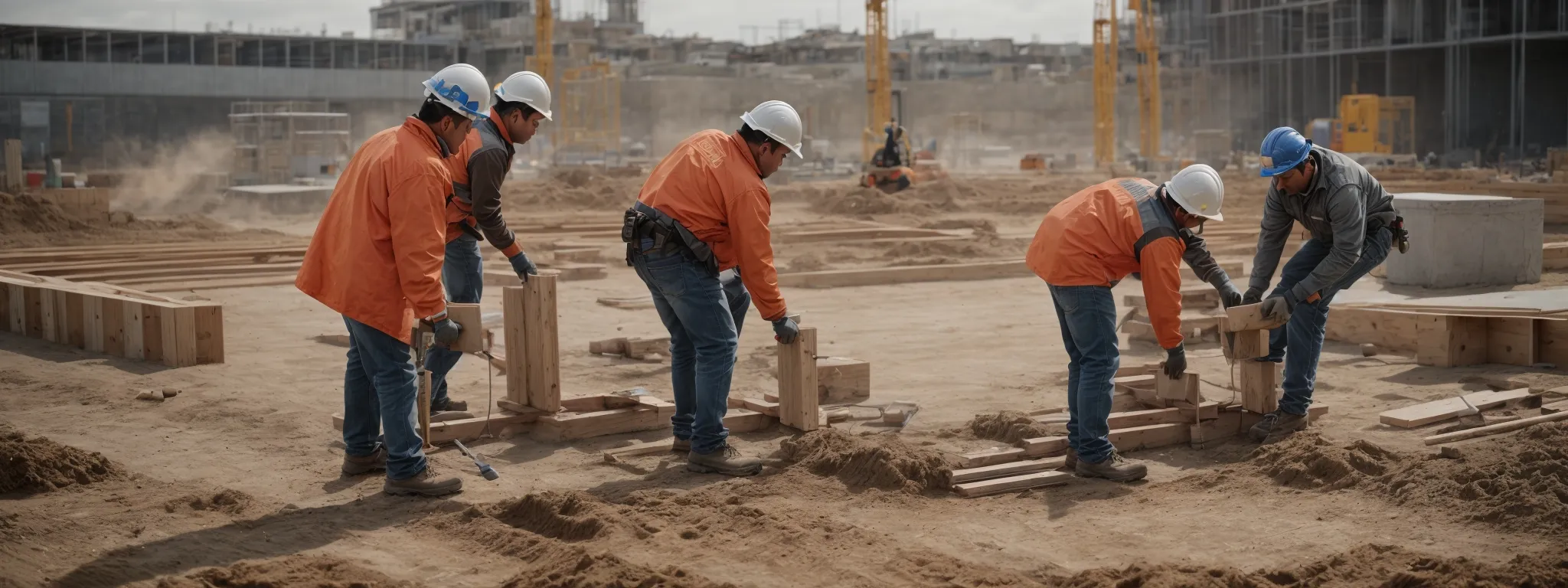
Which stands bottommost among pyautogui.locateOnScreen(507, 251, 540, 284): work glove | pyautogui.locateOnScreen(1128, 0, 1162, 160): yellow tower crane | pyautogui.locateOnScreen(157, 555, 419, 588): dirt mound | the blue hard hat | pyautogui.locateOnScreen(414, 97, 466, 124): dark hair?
pyautogui.locateOnScreen(157, 555, 419, 588): dirt mound

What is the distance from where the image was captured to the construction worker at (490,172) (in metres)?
6.48

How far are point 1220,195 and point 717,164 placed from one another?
7.19 ft

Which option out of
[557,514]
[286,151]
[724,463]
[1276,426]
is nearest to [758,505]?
[724,463]

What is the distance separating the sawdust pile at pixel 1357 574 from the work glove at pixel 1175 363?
1.50 meters

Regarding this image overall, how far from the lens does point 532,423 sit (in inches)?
279

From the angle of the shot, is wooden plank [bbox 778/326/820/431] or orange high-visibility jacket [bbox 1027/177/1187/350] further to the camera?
wooden plank [bbox 778/326/820/431]

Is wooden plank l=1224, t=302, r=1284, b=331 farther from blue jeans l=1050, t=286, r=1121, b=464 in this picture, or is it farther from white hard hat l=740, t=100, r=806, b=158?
white hard hat l=740, t=100, r=806, b=158

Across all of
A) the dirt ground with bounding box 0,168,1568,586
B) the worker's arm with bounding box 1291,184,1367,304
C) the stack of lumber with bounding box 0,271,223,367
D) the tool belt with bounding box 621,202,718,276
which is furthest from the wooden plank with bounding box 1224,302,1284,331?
the stack of lumber with bounding box 0,271,223,367

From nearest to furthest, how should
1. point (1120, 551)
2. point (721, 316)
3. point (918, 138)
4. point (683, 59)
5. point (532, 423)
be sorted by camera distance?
point (1120, 551) → point (721, 316) → point (532, 423) → point (918, 138) → point (683, 59)

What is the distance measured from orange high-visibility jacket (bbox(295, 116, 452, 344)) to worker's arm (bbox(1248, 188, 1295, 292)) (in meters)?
4.08

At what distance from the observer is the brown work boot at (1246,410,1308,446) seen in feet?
22.0

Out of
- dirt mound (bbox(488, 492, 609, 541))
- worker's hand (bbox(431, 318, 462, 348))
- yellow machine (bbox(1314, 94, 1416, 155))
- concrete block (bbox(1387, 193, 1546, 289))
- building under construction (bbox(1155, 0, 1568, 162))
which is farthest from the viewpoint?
building under construction (bbox(1155, 0, 1568, 162))

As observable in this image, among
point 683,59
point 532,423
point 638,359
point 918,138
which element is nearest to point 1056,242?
point 532,423

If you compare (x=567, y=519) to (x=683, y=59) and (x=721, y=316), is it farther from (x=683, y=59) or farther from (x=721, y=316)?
(x=683, y=59)
